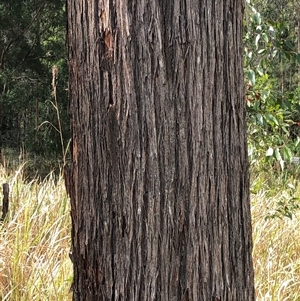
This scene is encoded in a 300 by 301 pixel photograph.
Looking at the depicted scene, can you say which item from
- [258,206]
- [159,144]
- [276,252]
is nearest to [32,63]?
[258,206]

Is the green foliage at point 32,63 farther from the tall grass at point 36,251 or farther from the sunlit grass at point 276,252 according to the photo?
the sunlit grass at point 276,252

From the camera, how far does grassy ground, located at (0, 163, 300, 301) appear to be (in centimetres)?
308

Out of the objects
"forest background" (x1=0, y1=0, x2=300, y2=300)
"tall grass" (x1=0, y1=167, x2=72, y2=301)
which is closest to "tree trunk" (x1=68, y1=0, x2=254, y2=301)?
"forest background" (x1=0, y1=0, x2=300, y2=300)

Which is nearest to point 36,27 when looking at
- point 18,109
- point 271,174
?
point 18,109

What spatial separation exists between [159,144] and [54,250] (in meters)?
2.09

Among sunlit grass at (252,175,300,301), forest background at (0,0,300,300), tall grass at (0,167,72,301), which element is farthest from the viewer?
sunlit grass at (252,175,300,301)

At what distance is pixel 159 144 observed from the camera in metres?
1.60

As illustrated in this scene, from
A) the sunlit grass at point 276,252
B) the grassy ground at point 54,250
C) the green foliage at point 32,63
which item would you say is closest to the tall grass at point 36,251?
the grassy ground at point 54,250

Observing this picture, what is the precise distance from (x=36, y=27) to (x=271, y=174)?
10.4m

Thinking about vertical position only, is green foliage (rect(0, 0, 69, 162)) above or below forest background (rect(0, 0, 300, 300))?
above

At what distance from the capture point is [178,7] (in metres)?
1.57

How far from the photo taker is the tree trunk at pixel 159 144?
158 cm

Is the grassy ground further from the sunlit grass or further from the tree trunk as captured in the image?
the tree trunk

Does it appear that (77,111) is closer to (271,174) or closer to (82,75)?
(82,75)
